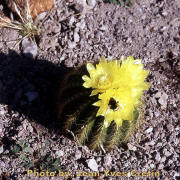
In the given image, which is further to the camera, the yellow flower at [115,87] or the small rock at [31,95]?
the small rock at [31,95]

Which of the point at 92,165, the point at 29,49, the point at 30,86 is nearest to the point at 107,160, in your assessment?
the point at 92,165

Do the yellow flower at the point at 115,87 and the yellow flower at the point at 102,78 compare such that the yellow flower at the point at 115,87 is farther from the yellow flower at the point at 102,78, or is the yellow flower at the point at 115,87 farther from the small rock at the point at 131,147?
the small rock at the point at 131,147

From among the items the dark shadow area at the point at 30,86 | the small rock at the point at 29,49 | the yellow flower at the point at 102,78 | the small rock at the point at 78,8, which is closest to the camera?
the yellow flower at the point at 102,78

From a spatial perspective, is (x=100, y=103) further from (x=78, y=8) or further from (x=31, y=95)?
(x=78, y=8)

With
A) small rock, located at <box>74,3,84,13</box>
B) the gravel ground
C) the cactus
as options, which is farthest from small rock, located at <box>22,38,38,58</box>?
the cactus

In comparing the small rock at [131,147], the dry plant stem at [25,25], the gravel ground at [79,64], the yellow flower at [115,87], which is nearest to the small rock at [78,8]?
the gravel ground at [79,64]

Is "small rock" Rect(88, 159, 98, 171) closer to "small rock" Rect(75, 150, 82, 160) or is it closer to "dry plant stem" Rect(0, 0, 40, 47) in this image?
"small rock" Rect(75, 150, 82, 160)

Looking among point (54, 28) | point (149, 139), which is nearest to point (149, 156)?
point (149, 139)
